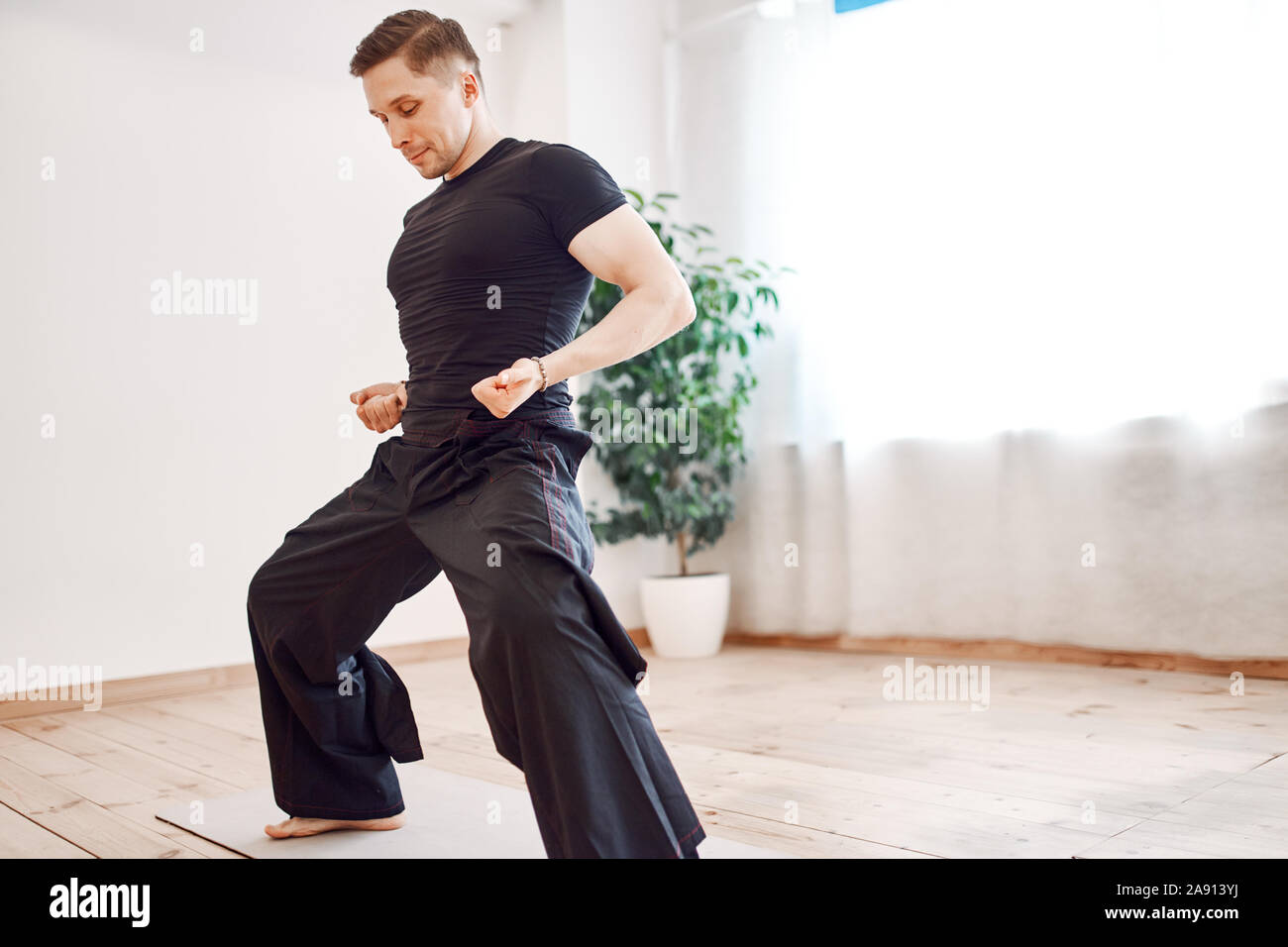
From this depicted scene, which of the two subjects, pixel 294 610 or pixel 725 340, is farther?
pixel 725 340

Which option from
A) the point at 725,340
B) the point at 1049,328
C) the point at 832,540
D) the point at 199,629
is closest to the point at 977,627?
the point at 832,540

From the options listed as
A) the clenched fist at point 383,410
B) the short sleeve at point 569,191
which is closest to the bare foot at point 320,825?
the clenched fist at point 383,410

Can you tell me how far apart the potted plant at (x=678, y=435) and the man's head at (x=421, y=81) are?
234 centimetres

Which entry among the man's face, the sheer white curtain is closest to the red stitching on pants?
the man's face

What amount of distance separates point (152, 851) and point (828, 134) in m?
3.18

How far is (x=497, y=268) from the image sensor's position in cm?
149

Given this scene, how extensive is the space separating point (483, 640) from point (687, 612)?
106 inches

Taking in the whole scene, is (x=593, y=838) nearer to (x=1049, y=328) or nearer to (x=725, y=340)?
(x=1049, y=328)

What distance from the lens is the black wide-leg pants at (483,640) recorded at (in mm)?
1239

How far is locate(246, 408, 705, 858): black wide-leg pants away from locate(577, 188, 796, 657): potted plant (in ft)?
7.16

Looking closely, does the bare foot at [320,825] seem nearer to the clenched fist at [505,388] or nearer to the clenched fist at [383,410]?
the clenched fist at [383,410]

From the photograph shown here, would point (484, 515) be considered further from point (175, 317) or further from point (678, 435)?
point (678, 435)

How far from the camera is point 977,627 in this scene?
359cm

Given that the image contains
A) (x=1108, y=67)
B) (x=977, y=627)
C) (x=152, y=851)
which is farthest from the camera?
(x=977, y=627)
